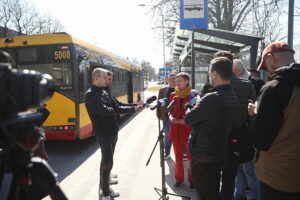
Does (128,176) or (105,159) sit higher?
(105,159)

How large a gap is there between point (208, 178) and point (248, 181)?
1.14 metres

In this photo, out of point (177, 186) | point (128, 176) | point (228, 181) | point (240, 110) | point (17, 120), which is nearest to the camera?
point (17, 120)

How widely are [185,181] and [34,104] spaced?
3.90 metres

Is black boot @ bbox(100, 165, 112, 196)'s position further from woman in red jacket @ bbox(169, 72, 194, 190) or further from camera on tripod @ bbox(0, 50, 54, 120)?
camera on tripod @ bbox(0, 50, 54, 120)

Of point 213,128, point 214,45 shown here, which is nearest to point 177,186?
point 213,128

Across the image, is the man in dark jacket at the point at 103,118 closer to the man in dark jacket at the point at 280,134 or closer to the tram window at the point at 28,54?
the man in dark jacket at the point at 280,134

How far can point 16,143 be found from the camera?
137 centimetres

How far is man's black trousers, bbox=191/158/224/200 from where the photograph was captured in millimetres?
2830

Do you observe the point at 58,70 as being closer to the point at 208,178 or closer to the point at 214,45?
the point at 208,178

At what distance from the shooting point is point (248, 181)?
3.67 metres

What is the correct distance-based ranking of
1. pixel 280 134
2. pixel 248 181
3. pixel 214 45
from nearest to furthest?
pixel 280 134 → pixel 248 181 → pixel 214 45

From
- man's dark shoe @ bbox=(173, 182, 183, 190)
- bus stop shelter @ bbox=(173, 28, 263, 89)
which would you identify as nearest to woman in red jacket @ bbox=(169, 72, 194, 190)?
man's dark shoe @ bbox=(173, 182, 183, 190)

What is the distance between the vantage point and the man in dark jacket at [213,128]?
8.82 feet

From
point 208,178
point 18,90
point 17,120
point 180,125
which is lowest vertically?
point 208,178
